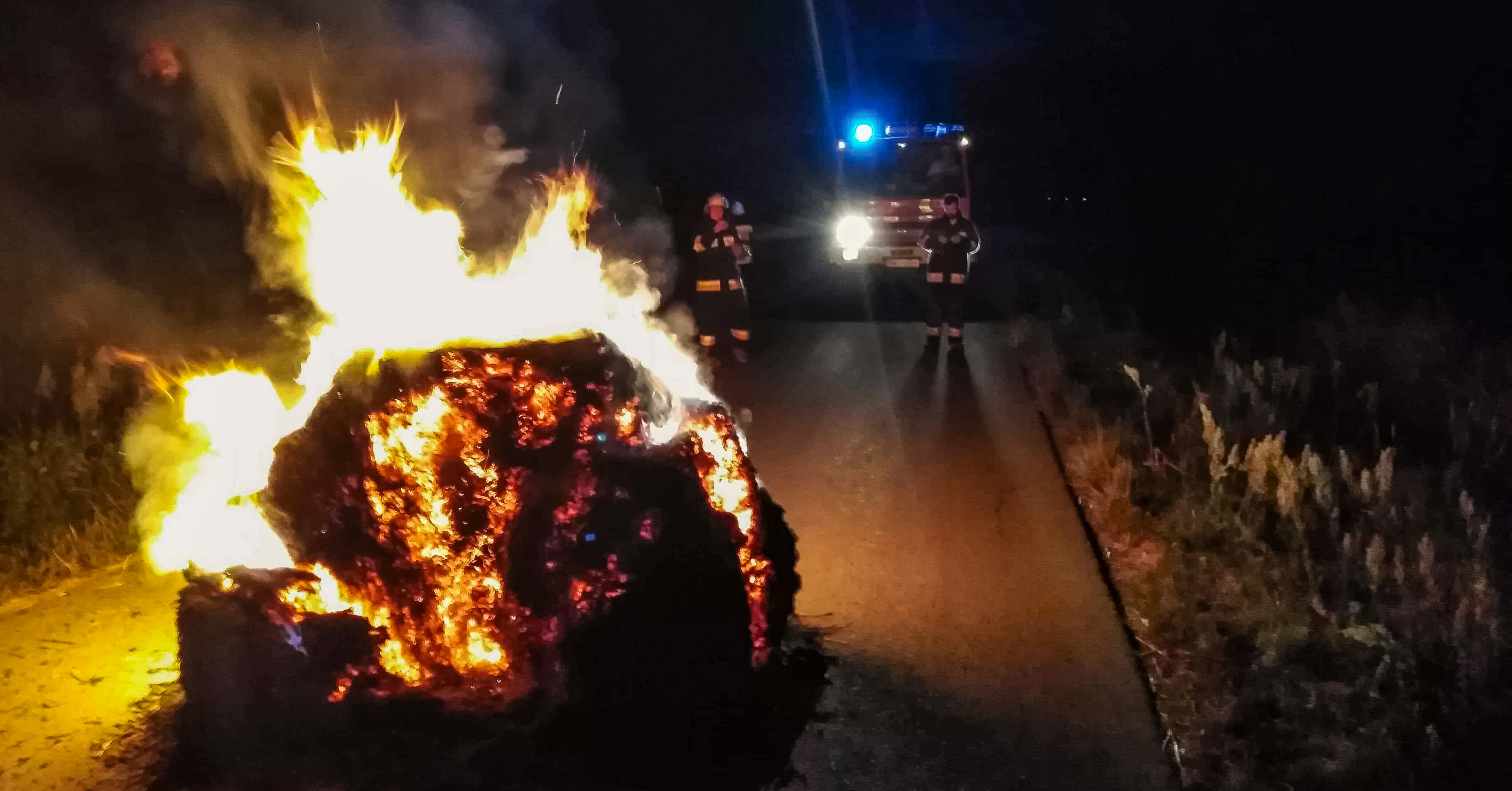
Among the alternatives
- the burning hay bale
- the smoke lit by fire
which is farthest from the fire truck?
the burning hay bale

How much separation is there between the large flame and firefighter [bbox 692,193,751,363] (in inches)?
227

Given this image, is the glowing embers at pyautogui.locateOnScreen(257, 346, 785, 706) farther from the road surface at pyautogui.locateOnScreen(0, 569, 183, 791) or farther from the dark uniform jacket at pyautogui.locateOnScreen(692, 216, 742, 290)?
the dark uniform jacket at pyautogui.locateOnScreen(692, 216, 742, 290)

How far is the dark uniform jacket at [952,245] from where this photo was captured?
461 inches

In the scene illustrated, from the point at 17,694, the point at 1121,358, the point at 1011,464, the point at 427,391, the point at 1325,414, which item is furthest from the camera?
the point at 1121,358

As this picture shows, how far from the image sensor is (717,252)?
35.5 ft

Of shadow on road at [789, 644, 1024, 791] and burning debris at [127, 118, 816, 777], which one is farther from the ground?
burning debris at [127, 118, 816, 777]

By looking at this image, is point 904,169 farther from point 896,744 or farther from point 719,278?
point 896,744

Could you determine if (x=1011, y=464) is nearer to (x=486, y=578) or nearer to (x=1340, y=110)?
(x=486, y=578)

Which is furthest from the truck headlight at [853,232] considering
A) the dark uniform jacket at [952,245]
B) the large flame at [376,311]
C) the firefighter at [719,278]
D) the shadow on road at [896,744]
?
the shadow on road at [896,744]

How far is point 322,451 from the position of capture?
4156 mm

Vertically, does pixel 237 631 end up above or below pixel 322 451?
below

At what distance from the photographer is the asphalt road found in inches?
162

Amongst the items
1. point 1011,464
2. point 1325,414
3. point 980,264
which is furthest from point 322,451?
point 980,264

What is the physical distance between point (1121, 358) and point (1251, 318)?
3.56m
